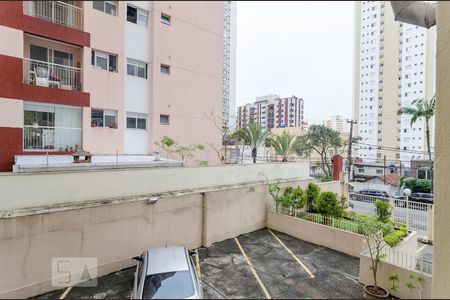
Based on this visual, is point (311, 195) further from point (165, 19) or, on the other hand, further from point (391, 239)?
point (165, 19)

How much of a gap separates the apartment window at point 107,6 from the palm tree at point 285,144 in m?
10.5

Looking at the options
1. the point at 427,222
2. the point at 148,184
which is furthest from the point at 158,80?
the point at 427,222

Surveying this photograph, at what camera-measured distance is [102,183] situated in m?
7.25

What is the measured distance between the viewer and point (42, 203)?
20.6 ft

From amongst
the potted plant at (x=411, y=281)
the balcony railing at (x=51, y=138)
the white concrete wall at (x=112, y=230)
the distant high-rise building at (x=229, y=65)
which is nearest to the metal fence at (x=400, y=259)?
the potted plant at (x=411, y=281)

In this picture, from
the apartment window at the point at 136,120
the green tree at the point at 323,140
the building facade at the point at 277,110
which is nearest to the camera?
the apartment window at the point at 136,120

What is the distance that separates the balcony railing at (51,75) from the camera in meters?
9.36

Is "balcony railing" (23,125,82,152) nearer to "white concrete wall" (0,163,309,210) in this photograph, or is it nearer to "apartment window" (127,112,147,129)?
"apartment window" (127,112,147,129)

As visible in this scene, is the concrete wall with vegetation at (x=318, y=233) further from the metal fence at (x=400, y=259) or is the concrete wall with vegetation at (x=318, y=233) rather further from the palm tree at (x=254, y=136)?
the palm tree at (x=254, y=136)

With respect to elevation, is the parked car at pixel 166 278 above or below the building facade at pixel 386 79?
below

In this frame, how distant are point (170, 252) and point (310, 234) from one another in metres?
5.91

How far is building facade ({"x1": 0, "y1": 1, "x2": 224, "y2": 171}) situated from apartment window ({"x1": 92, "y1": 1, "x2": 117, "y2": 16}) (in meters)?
0.04

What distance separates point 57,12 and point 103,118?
446 centimetres

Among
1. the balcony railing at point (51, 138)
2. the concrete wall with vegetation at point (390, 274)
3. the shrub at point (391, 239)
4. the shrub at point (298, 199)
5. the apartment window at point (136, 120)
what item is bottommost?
the concrete wall with vegetation at point (390, 274)
